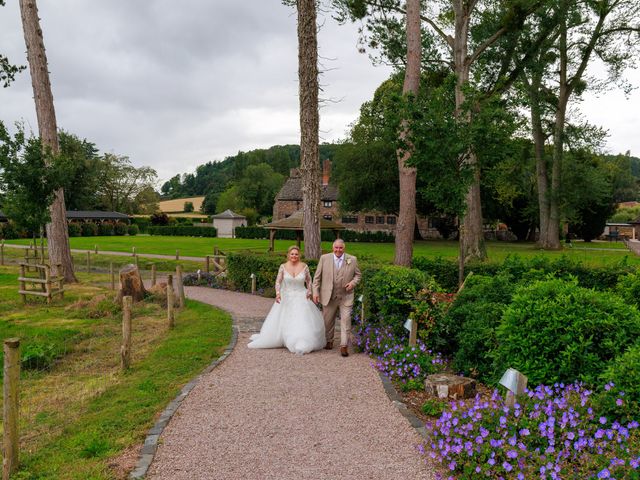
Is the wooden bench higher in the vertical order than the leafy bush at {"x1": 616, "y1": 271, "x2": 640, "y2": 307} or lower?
lower

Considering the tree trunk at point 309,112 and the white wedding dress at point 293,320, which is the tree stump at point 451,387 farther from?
the tree trunk at point 309,112

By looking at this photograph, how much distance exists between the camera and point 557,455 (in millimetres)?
3732

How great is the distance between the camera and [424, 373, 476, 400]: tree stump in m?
5.80

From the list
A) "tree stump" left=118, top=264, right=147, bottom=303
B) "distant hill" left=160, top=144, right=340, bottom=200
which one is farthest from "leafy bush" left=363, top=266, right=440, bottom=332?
"distant hill" left=160, top=144, right=340, bottom=200

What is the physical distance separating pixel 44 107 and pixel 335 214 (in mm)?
48124

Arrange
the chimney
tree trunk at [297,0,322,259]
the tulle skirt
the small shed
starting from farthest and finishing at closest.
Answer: the chimney, the small shed, tree trunk at [297,0,322,259], the tulle skirt

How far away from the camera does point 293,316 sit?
856 centimetres

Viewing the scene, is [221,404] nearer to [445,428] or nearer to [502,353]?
[445,428]

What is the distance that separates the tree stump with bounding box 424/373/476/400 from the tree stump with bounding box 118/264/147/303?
10.7 metres

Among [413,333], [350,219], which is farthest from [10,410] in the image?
[350,219]

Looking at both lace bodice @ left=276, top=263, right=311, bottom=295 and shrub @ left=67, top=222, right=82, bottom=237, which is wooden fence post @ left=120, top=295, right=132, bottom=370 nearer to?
lace bodice @ left=276, top=263, right=311, bottom=295

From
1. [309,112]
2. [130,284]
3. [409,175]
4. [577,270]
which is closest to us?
[577,270]

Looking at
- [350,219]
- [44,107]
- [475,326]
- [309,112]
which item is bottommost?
[475,326]

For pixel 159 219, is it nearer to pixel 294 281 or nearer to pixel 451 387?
pixel 294 281
